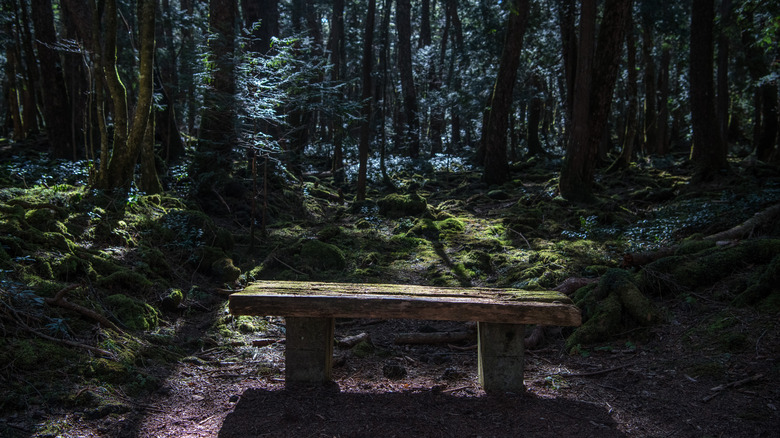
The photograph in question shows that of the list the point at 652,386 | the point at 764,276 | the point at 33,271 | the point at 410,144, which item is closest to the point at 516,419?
the point at 652,386

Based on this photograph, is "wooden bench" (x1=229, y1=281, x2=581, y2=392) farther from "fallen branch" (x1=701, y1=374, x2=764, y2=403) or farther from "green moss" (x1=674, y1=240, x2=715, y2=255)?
"green moss" (x1=674, y1=240, x2=715, y2=255)

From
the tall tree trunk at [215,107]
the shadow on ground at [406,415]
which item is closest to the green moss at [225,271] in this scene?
the tall tree trunk at [215,107]

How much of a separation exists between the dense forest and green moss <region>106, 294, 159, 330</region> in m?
0.02

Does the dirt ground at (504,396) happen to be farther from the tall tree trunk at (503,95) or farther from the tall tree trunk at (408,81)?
the tall tree trunk at (408,81)

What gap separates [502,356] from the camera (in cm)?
374

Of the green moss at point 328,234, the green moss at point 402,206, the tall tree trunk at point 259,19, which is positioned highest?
the tall tree trunk at point 259,19

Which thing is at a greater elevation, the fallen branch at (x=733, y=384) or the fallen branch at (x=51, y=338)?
the fallen branch at (x=51, y=338)

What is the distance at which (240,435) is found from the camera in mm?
3129

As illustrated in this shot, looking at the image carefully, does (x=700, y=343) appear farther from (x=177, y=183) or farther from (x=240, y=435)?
(x=177, y=183)

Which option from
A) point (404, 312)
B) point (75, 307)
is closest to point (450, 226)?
point (404, 312)

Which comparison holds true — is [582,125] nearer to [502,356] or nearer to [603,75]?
[603,75]

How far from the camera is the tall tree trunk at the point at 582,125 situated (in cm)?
1065

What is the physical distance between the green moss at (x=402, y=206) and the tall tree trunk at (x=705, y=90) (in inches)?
253

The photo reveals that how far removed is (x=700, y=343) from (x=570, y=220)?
5812 mm
